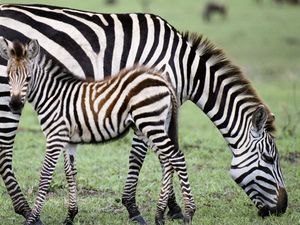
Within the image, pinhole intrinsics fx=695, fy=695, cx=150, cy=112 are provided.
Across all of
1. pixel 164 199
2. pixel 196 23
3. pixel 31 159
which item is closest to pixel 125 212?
→ pixel 164 199

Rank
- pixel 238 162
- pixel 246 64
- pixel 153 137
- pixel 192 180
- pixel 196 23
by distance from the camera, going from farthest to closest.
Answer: pixel 196 23
pixel 246 64
pixel 192 180
pixel 238 162
pixel 153 137

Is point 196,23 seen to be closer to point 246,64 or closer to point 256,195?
point 246,64

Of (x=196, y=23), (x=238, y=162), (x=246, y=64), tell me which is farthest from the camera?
(x=196, y=23)

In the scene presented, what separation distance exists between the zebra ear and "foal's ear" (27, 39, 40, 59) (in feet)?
7.44

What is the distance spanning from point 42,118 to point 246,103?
2.18 metres

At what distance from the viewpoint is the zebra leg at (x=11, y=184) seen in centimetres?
720

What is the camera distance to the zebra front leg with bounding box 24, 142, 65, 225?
21.6 ft

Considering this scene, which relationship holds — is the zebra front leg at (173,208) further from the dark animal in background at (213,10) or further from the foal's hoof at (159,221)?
the dark animal in background at (213,10)

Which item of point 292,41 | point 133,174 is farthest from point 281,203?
point 292,41

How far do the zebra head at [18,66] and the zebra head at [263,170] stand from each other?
2.40 meters

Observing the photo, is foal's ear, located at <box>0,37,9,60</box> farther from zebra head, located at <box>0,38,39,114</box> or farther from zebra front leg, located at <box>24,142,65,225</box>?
zebra front leg, located at <box>24,142,65,225</box>

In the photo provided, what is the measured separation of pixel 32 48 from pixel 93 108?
81cm

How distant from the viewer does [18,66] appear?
6.40 m

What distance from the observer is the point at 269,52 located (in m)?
27.4
